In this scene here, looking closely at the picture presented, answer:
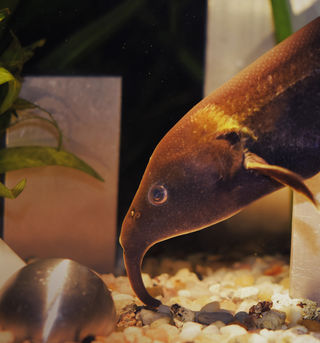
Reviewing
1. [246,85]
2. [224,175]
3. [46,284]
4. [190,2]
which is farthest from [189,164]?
[190,2]

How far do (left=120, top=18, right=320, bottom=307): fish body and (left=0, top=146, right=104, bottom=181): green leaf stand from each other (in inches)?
22.3

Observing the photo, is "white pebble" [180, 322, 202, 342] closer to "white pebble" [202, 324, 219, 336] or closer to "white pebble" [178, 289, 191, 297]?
"white pebble" [202, 324, 219, 336]

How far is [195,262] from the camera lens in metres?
2.04

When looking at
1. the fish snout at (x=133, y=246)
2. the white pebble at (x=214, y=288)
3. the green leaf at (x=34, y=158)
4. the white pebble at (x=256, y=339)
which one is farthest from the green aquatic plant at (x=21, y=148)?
the white pebble at (x=256, y=339)

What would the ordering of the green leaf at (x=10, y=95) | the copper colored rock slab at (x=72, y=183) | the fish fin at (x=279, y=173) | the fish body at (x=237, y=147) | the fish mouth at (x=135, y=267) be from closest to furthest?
the fish fin at (x=279, y=173)
the fish body at (x=237, y=147)
the fish mouth at (x=135, y=267)
the green leaf at (x=10, y=95)
the copper colored rock slab at (x=72, y=183)

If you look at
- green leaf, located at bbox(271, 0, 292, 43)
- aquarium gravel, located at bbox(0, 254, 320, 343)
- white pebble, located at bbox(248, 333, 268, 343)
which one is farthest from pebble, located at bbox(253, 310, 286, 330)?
green leaf, located at bbox(271, 0, 292, 43)

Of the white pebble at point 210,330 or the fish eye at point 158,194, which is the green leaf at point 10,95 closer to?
the fish eye at point 158,194

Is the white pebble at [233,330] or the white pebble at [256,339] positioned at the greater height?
the white pebble at [256,339]

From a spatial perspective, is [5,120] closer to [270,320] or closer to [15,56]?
[15,56]

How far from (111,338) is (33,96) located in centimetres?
109

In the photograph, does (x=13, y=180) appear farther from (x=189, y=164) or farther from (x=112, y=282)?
(x=189, y=164)

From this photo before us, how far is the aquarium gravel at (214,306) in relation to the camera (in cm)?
129

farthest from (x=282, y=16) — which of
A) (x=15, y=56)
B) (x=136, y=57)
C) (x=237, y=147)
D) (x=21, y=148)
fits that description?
(x=21, y=148)

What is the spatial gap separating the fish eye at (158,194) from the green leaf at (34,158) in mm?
568
